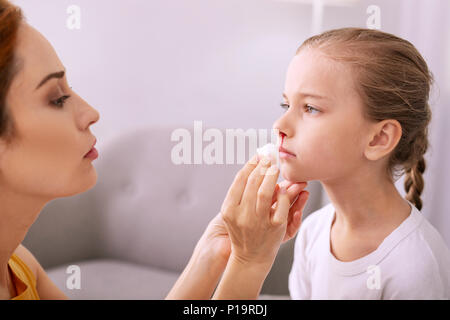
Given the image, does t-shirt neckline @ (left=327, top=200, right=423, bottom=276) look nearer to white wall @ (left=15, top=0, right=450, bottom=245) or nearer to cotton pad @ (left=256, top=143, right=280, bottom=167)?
white wall @ (left=15, top=0, right=450, bottom=245)

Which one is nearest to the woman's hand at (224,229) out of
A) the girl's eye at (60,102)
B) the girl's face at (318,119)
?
the girl's face at (318,119)

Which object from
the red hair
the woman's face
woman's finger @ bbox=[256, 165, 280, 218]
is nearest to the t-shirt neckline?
woman's finger @ bbox=[256, 165, 280, 218]

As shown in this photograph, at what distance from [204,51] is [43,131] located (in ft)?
0.96

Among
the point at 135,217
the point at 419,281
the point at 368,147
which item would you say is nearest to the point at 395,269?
the point at 419,281

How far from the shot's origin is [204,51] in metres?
0.71

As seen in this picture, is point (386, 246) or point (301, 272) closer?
point (386, 246)

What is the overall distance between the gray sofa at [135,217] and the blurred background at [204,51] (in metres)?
0.06

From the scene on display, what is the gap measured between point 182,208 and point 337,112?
33 centimetres

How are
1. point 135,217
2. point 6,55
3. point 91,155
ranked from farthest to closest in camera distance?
point 135,217, point 91,155, point 6,55

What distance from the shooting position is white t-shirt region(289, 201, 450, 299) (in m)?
0.65

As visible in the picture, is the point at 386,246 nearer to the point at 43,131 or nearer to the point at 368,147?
the point at 368,147
